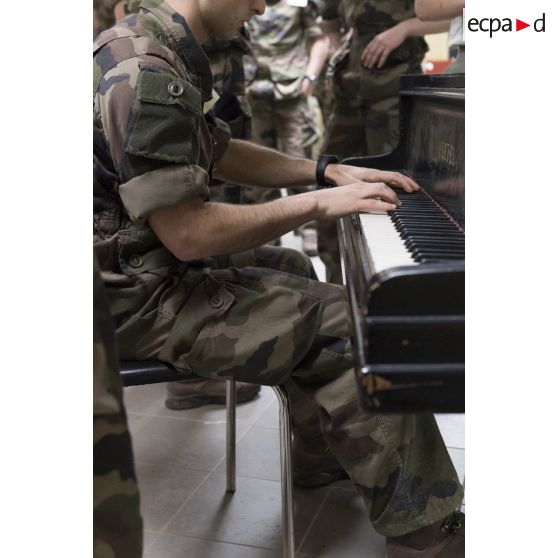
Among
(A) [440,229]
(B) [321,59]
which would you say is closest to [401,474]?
(A) [440,229]

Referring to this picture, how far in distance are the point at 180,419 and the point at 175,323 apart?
3.40 feet

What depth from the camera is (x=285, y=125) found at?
4.05 metres

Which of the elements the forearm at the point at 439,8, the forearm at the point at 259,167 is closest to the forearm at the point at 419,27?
the forearm at the point at 439,8

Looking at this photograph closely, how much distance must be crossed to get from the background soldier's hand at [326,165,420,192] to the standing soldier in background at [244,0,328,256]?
2.10m

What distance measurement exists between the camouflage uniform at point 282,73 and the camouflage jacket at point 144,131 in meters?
2.50

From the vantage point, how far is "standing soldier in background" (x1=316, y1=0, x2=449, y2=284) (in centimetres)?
239

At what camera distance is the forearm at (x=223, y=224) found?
1.19m

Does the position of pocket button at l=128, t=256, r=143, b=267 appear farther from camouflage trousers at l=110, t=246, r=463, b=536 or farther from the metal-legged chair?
the metal-legged chair

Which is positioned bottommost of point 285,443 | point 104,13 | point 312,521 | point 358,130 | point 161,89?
point 312,521

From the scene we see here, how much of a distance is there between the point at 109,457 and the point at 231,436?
1.00 m

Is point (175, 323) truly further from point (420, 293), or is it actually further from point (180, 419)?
point (180, 419)

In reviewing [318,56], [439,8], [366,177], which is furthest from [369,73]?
[318,56]

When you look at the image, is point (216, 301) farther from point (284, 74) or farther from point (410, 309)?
point (284, 74)

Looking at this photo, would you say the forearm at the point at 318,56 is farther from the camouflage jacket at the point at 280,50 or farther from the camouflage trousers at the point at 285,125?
the camouflage trousers at the point at 285,125
